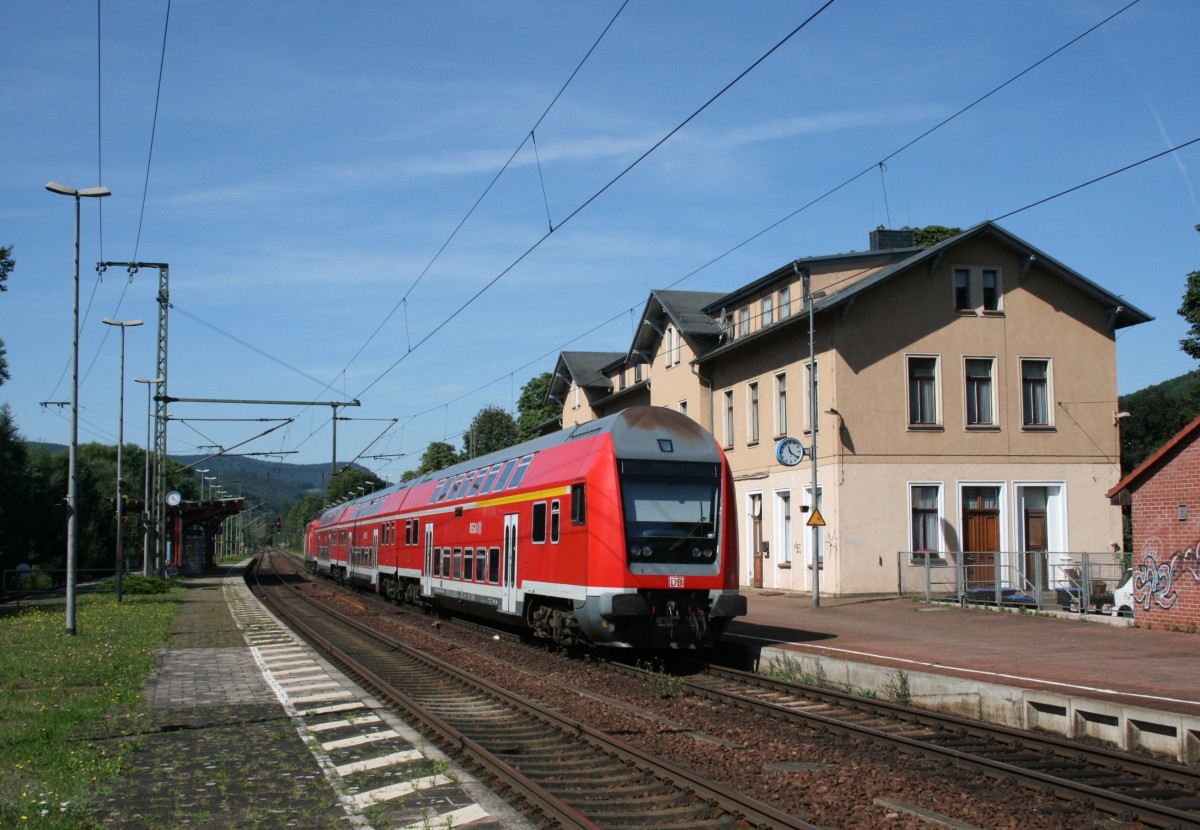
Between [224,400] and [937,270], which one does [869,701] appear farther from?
[224,400]

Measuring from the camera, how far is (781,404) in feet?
107

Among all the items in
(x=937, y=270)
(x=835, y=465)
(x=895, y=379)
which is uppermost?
(x=937, y=270)

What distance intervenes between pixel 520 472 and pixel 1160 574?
1105 centimetres

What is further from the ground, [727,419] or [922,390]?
[922,390]

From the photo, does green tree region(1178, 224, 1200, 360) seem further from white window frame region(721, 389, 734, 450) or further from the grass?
the grass

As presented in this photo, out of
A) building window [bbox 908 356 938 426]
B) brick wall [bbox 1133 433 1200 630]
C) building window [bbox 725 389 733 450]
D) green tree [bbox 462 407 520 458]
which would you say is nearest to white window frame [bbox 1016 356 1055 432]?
building window [bbox 908 356 938 426]

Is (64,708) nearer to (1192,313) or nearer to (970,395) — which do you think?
(970,395)

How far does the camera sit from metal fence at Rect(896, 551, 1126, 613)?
73.6 feet

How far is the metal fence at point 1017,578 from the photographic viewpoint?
22.4 m

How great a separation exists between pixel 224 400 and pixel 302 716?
86.9 ft

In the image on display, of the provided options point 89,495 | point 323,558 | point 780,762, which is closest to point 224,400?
point 323,558

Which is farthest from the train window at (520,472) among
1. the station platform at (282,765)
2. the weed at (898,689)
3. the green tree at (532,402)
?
the green tree at (532,402)

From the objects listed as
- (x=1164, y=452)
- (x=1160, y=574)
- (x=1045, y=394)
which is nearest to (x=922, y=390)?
(x=1045, y=394)

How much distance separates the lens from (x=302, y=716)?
11.7 metres
